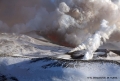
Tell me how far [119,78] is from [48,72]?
10.3 metres

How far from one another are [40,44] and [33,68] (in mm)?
31461

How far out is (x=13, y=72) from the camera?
47031 mm

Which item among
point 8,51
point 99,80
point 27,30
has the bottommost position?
point 99,80

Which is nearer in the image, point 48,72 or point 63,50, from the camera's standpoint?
point 48,72

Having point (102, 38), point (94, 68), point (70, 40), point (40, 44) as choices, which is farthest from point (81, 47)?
point (94, 68)

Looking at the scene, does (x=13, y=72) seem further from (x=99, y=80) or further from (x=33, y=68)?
(x=99, y=80)

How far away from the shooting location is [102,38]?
227 feet

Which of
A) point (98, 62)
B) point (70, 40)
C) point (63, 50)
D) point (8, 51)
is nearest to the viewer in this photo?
point (98, 62)

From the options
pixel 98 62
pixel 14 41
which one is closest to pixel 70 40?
pixel 14 41

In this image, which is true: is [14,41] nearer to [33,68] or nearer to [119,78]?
[33,68]

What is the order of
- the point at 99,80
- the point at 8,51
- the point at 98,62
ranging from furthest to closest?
the point at 8,51 → the point at 98,62 → the point at 99,80

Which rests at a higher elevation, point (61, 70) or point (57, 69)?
point (57, 69)

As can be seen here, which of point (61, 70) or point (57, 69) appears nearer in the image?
point (61, 70)

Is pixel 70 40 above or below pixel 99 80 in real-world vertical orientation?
above
